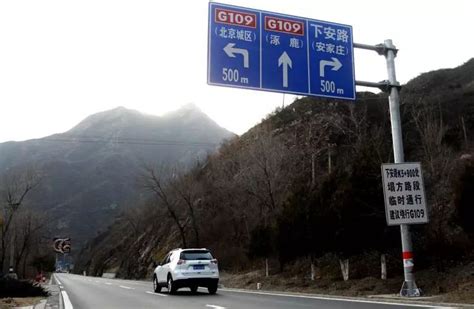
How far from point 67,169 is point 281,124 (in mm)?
120975

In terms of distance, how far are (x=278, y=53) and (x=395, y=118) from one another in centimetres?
428

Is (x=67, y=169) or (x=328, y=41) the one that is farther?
(x=67, y=169)

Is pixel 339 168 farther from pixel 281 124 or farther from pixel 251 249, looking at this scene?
pixel 281 124

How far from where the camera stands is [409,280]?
14922 millimetres

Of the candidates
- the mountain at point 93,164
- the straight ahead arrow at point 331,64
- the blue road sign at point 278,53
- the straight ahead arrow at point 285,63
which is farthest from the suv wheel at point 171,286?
the mountain at point 93,164

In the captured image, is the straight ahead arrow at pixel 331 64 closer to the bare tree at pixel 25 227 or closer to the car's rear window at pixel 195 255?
the car's rear window at pixel 195 255

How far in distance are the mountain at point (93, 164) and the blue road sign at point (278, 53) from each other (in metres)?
114

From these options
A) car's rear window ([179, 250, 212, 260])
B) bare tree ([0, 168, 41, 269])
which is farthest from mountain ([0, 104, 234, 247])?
car's rear window ([179, 250, 212, 260])

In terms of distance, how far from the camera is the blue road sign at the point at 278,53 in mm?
14195

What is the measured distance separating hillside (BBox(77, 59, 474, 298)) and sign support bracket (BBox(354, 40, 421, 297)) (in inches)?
165

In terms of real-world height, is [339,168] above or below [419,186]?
above

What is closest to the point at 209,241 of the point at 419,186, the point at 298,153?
the point at 298,153

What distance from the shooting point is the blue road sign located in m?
14.2

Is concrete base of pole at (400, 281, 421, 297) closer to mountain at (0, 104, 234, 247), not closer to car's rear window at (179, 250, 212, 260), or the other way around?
car's rear window at (179, 250, 212, 260)
